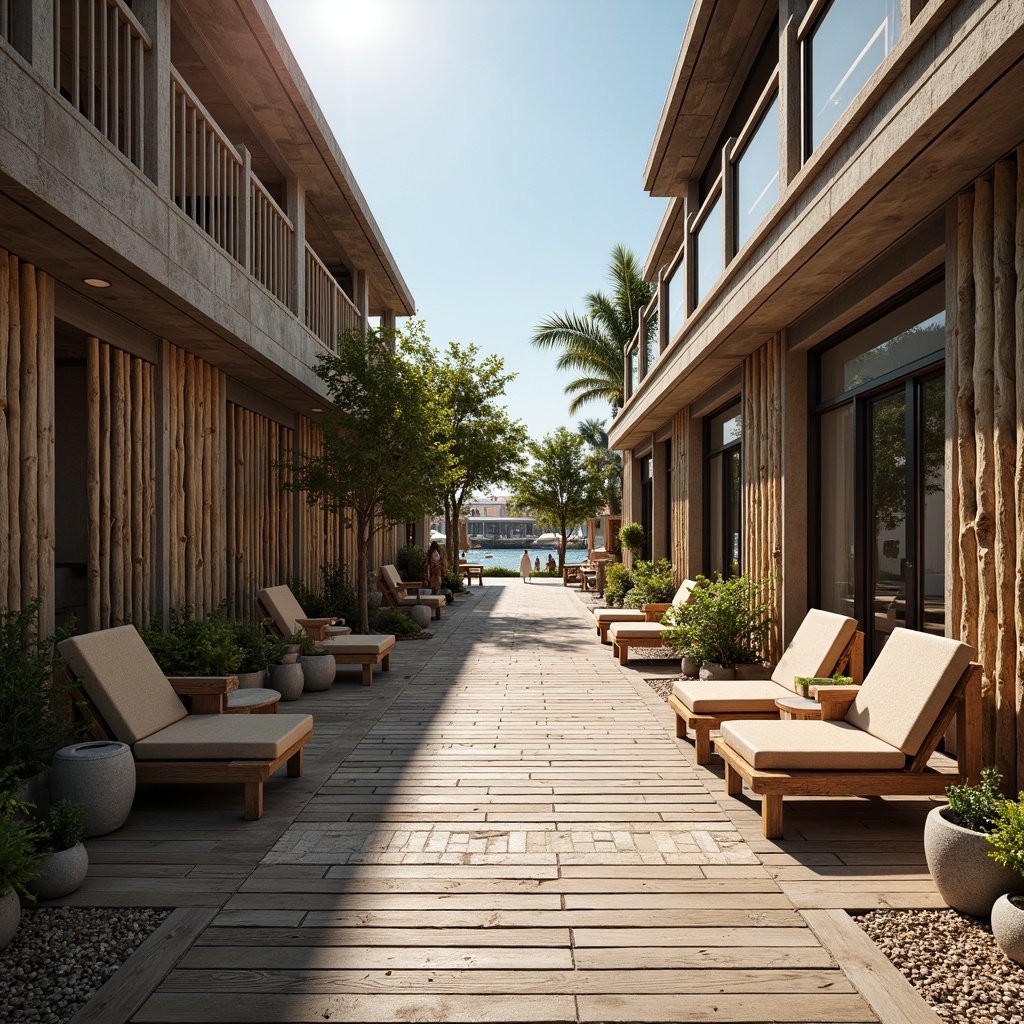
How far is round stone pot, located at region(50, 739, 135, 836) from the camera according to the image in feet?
13.3

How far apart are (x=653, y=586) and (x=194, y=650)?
819cm

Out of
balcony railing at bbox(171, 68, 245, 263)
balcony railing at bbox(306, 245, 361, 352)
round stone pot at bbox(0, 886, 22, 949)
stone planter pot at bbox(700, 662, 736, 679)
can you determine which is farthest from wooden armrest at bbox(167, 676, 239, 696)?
balcony railing at bbox(306, 245, 361, 352)

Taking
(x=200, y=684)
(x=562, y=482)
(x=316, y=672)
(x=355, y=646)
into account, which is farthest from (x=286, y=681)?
(x=562, y=482)

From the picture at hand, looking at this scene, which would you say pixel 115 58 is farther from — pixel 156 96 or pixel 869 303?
pixel 869 303

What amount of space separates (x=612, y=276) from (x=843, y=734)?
19.7 m

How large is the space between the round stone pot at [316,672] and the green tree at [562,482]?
23.4 meters

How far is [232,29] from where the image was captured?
7.04 metres

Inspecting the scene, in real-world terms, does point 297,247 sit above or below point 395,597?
above

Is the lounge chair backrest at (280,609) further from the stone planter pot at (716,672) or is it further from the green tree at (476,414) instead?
the green tree at (476,414)

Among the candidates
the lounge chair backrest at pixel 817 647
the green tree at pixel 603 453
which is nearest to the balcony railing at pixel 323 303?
the lounge chair backrest at pixel 817 647

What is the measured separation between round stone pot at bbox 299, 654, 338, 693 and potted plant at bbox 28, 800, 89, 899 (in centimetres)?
462

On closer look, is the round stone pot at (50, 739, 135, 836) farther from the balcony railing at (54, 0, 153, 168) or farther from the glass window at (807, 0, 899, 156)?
the glass window at (807, 0, 899, 156)

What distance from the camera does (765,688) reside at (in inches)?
232

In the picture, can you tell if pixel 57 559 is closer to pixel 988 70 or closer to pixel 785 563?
pixel 785 563
